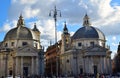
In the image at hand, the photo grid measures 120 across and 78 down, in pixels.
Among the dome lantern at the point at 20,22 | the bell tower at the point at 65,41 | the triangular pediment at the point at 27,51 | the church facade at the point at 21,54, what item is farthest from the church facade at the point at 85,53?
the dome lantern at the point at 20,22

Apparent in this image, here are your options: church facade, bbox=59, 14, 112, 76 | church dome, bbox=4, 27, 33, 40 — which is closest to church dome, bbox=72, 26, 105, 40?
church facade, bbox=59, 14, 112, 76

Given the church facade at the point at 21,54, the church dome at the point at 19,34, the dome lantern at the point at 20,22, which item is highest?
the dome lantern at the point at 20,22

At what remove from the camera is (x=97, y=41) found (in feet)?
357

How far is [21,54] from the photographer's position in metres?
96.6

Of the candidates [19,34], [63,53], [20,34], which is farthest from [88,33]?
[19,34]

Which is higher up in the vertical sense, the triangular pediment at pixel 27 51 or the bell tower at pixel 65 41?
the bell tower at pixel 65 41

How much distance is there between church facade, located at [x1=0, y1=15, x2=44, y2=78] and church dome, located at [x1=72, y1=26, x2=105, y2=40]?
15268 mm

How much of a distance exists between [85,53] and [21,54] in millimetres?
22151

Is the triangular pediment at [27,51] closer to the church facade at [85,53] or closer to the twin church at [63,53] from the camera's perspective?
the twin church at [63,53]

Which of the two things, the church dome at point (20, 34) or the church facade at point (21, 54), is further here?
the church dome at point (20, 34)

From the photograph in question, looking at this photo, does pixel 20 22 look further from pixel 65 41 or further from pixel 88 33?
pixel 88 33

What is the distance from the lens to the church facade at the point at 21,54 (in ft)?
318

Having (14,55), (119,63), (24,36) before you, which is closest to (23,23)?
(24,36)

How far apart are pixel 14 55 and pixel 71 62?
68.9ft
